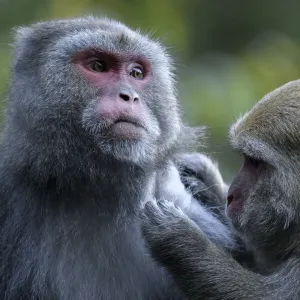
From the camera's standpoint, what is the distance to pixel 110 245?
534 cm

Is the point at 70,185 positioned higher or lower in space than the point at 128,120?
lower

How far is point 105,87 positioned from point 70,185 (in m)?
0.63

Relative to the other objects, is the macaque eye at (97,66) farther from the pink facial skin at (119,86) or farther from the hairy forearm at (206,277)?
the hairy forearm at (206,277)

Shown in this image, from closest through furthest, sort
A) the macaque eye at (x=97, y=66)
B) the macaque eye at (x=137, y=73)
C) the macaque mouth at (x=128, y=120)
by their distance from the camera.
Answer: the macaque mouth at (x=128, y=120), the macaque eye at (x=97, y=66), the macaque eye at (x=137, y=73)

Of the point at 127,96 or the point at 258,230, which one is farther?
the point at 258,230

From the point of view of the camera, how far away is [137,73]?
5488 mm

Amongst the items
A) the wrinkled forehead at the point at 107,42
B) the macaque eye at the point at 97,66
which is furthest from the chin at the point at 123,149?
the wrinkled forehead at the point at 107,42

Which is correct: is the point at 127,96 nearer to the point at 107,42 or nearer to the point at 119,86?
the point at 119,86

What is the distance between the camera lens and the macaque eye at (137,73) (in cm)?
546

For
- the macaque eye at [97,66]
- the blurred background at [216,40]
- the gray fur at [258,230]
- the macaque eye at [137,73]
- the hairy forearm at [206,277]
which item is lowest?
the hairy forearm at [206,277]

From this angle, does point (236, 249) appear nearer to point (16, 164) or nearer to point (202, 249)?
point (202, 249)

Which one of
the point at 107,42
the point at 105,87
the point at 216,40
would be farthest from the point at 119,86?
the point at 216,40

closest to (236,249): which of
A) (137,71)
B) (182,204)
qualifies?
(182,204)

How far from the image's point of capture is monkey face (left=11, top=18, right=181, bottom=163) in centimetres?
513
